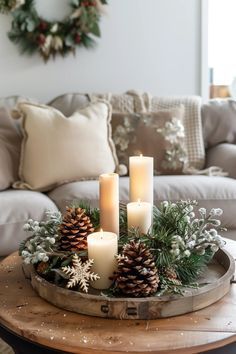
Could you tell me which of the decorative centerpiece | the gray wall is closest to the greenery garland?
the decorative centerpiece

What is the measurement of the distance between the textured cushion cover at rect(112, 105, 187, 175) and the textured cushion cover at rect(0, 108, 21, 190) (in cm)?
50

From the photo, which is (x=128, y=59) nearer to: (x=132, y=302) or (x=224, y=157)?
(x=224, y=157)

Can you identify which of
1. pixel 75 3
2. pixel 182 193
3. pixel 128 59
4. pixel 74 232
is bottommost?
pixel 182 193

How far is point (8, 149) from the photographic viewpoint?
8.08 ft

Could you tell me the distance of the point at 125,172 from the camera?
2.52 metres

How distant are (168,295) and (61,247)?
324 mm

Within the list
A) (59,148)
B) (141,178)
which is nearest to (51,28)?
(59,148)

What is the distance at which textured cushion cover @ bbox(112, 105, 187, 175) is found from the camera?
2537 mm

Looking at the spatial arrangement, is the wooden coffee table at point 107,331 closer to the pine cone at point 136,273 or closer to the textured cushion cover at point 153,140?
the pine cone at point 136,273

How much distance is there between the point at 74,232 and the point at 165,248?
0.78 ft

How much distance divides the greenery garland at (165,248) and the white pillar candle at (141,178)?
7cm

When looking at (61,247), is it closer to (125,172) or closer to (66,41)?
(125,172)

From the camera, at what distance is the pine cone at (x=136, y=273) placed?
109 cm

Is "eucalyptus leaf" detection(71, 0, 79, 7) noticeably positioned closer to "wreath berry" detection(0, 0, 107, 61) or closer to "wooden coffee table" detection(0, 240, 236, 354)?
"wreath berry" detection(0, 0, 107, 61)
